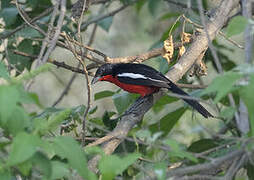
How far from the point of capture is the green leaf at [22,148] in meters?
1.97

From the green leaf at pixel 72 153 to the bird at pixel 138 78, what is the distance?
2.64 metres

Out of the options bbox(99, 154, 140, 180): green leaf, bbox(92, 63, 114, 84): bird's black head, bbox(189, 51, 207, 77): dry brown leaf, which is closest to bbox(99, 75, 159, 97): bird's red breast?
bbox(92, 63, 114, 84): bird's black head

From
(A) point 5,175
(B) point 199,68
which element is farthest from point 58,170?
(B) point 199,68

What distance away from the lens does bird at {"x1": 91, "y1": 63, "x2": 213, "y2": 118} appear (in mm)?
4879

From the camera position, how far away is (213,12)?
4.83m

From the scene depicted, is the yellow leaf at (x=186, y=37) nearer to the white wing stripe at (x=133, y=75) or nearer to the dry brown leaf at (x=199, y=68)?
the dry brown leaf at (x=199, y=68)

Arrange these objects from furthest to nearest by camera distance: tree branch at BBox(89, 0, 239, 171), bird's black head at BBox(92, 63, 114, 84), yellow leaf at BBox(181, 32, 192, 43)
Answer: bird's black head at BBox(92, 63, 114, 84) → yellow leaf at BBox(181, 32, 192, 43) → tree branch at BBox(89, 0, 239, 171)

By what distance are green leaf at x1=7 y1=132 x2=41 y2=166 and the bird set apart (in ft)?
9.27

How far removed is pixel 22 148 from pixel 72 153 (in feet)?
0.86

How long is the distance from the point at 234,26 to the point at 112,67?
339cm

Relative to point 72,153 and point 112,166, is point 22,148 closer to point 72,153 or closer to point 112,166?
point 72,153

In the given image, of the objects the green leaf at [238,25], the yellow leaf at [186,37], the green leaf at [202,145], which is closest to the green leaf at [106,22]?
the yellow leaf at [186,37]

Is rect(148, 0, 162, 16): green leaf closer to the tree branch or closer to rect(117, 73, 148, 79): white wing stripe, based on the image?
rect(117, 73, 148, 79): white wing stripe

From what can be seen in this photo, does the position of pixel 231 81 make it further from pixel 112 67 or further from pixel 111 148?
pixel 112 67
